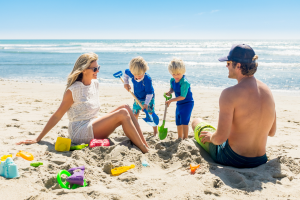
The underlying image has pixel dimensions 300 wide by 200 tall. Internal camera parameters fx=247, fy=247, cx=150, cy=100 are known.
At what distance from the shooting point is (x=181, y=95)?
3779 mm

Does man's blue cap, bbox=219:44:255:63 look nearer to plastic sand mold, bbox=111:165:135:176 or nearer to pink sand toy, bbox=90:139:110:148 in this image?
plastic sand mold, bbox=111:165:135:176

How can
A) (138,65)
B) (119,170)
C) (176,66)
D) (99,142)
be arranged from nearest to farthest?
1. (119,170)
2. (99,142)
3. (176,66)
4. (138,65)

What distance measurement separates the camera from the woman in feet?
10.8

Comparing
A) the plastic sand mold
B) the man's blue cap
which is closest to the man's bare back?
the man's blue cap

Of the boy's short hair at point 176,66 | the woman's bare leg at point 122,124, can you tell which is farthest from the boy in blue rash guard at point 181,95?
the woman's bare leg at point 122,124

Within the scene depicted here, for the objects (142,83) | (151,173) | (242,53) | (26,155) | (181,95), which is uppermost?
(242,53)

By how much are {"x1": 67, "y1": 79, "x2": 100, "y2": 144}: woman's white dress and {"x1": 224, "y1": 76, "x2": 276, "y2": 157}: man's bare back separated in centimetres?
190

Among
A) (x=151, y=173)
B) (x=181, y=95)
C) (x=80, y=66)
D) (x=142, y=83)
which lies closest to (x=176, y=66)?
(x=181, y=95)

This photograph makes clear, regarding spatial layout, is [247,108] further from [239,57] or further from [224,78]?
[224,78]

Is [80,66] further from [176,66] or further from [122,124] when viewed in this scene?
[176,66]

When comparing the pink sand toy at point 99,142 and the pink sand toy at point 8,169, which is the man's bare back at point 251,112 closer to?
the pink sand toy at point 99,142

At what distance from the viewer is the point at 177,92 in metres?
3.96

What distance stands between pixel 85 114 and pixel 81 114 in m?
0.05

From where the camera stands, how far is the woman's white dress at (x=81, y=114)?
3359 millimetres
